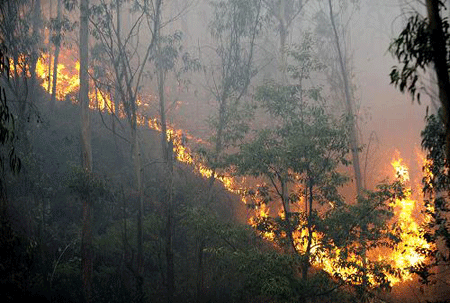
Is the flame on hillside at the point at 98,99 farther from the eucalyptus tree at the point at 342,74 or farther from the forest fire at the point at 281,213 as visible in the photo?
the eucalyptus tree at the point at 342,74

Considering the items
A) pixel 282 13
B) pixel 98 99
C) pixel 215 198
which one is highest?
pixel 282 13

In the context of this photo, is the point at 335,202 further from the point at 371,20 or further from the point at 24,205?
the point at 371,20

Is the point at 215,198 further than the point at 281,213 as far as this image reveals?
Yes

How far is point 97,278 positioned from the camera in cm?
1191

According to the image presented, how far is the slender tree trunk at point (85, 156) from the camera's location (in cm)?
1142

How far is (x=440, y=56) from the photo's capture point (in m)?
4.75

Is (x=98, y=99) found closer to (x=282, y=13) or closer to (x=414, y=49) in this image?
(x=282, y=13)

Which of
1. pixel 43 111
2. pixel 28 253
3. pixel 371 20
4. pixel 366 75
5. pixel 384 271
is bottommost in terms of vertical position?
pixel 384 271

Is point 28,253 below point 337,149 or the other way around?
below

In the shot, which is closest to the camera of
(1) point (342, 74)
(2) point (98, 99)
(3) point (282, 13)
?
(1) point (342, 74)

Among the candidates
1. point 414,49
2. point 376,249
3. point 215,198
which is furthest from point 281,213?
point 414,49

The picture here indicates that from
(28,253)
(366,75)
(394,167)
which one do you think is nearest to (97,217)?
(28,253)

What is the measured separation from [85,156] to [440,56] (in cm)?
1218

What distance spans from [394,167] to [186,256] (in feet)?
56.5
